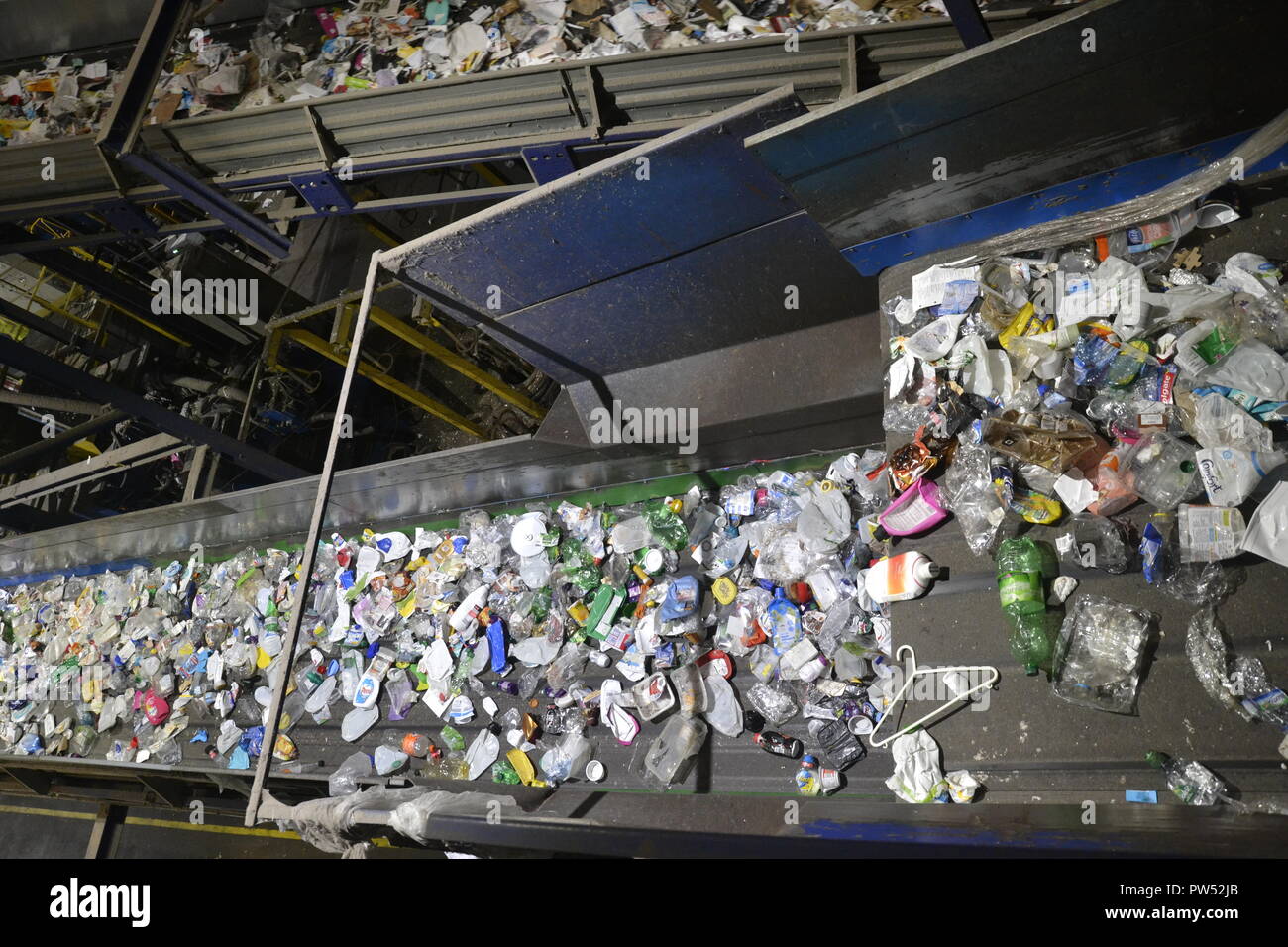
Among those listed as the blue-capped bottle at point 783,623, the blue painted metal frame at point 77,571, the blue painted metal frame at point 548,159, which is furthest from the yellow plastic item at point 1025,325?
the blue painted metal frame at point 77,571

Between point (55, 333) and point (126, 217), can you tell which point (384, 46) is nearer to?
point (126, 217)

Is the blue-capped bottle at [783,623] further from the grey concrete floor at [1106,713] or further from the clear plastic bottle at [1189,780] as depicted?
the clear plastic bottle at [1189,780]

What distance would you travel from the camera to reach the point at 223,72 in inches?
183

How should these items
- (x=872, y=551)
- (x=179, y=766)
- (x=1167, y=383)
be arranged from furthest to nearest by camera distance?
(x=179, y=766) < (x=872, y=551) < (x=1167, y=383)

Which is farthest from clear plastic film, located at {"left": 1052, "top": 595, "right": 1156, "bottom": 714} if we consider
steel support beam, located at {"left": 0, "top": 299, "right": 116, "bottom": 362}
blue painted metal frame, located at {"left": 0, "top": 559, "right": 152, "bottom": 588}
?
steel support beam, located at {"left": 0, "top": 299, "right": 116, "bottom": 362}

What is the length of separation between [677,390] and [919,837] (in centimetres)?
220

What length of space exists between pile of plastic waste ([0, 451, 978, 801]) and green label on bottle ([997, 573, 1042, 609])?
0.31 m

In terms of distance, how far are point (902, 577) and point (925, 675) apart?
12.8 inches

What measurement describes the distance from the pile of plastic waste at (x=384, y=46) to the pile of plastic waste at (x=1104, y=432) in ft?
4.25

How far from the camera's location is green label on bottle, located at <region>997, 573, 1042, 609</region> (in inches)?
96.0

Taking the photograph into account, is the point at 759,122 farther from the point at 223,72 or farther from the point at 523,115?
the point at 223,72

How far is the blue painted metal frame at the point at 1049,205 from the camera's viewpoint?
2633mm

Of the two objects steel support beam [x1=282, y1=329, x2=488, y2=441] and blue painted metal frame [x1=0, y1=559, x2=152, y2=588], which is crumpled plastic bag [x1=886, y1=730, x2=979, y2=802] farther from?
blue painted metal frame [x1=0, y1=559, x2=152, y2=588]

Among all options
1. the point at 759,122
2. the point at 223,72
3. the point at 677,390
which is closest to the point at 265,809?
the point at 677,390
